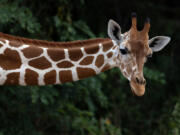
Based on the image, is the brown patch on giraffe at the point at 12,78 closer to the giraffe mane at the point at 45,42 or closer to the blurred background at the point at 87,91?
the giraffe mane at the point at 45,42

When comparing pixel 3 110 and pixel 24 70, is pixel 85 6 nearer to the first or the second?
pixel 3 110

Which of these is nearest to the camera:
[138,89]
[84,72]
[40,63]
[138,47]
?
[138,89]

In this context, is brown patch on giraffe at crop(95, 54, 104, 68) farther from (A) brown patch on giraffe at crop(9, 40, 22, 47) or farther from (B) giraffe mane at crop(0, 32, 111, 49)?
(A) brown patch on giraffe at crop(9, 40, 22, 47)

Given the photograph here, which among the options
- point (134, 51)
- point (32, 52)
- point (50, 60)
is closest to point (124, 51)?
point (134, 51)

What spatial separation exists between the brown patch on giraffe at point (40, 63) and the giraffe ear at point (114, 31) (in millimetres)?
699

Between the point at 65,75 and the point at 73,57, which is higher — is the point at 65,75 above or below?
below

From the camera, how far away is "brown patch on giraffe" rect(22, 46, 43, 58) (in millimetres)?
3537

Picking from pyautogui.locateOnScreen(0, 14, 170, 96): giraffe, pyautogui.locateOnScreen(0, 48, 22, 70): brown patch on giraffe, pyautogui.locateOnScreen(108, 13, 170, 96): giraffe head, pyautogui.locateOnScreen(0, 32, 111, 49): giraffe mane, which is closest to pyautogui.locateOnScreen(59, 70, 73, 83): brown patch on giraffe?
pyautogui.locateOnScreen(0, 14, 170, 96): giraffe

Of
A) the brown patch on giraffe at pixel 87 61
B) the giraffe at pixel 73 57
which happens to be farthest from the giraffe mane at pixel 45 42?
the brown patch on giraffe at pixel 87 61

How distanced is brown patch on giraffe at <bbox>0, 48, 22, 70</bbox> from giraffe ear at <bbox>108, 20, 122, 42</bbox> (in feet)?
3.13

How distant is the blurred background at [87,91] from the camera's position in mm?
5152

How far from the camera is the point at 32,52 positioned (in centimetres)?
356

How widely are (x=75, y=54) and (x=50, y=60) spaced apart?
0.27 m

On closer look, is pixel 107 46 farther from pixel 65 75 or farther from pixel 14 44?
pixel 14 44
